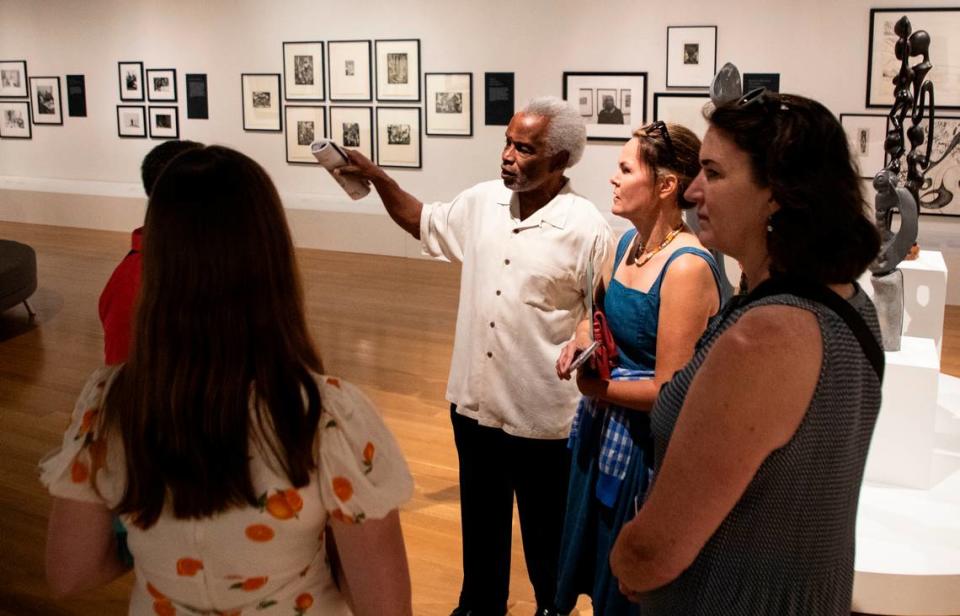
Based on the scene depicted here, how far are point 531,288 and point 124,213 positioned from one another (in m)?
12.1

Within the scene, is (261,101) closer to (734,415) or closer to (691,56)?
(691,56)

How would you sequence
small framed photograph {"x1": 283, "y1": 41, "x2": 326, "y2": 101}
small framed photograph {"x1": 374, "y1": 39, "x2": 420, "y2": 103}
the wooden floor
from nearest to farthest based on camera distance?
the wooden floor, small framed photograph {"x1": 374, "y1": 39, "x2": 420, "y2": 103}, small framed photograph {"x1": 283, "y1": 41, "x2": 326, "y2": 101}

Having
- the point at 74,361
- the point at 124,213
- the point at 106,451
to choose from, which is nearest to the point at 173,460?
the point at 106,451

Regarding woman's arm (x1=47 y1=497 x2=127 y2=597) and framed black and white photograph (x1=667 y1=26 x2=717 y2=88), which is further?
framed black and white photograph (x1=667 y1=26 x2=717 y2=88)

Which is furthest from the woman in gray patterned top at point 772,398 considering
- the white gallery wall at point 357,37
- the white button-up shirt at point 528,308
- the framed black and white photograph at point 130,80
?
the framed black and white photograph at point 130,80

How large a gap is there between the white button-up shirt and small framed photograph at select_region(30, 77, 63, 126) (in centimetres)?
1345

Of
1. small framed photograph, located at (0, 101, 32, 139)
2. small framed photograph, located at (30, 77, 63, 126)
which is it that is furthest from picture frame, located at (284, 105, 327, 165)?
small framed photograph, located at (0, 101, 32, 139)

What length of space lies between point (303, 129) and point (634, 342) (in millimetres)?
10737

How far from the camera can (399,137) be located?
12148 millimetres

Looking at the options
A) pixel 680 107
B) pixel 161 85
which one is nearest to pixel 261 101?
pixel 161 85

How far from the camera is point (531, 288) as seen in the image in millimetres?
3250

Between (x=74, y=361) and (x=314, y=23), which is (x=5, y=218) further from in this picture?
(x=74, y=361)

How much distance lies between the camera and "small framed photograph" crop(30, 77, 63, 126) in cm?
1484

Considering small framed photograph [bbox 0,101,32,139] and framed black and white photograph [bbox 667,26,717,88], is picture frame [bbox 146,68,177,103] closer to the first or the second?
small framed photograph [bbox 0,101,32,139]
